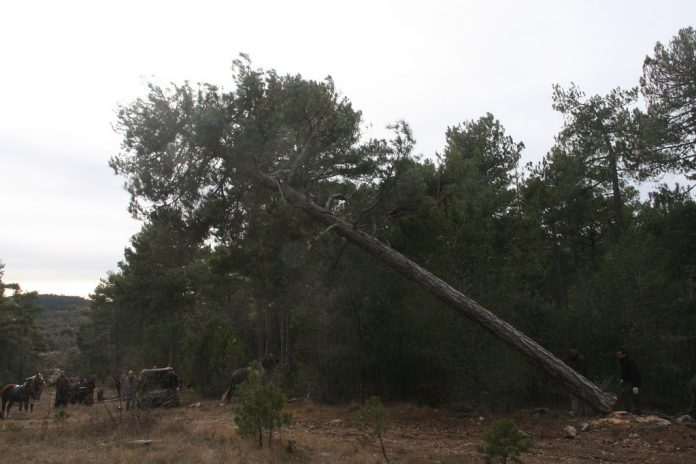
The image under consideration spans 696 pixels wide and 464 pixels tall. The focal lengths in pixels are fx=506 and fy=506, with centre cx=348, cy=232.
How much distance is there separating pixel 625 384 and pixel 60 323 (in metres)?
118

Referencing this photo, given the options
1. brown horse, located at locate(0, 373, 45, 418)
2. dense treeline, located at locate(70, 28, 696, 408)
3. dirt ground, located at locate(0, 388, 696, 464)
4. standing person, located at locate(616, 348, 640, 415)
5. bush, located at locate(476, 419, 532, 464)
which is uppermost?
dense treeline, located at locate(70, 28, 696, 408)

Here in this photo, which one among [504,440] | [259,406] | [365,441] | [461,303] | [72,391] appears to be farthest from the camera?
[72,391]

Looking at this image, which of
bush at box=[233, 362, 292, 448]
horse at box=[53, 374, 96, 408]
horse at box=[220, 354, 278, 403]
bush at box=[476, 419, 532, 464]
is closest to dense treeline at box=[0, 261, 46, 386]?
horse at box=[53, 374, 96, 408]

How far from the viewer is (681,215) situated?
16.3 meters

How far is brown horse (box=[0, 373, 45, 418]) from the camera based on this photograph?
1659 cm

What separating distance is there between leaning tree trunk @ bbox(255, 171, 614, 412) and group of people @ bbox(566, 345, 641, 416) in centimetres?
50

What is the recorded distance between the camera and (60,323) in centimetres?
10662

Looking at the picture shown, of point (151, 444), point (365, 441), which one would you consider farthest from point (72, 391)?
point (365, 441)

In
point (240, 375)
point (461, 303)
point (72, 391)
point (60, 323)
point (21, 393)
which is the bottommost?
point (72, 391)

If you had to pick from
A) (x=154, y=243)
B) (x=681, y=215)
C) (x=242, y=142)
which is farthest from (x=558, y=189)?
(x=154, y=243)

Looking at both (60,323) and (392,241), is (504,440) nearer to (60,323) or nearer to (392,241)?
(392,241)

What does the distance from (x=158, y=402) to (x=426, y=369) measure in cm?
908

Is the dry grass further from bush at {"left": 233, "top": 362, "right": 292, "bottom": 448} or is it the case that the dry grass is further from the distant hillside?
the distant hillside

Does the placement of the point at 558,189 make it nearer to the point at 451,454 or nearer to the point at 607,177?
the point at 607,177
